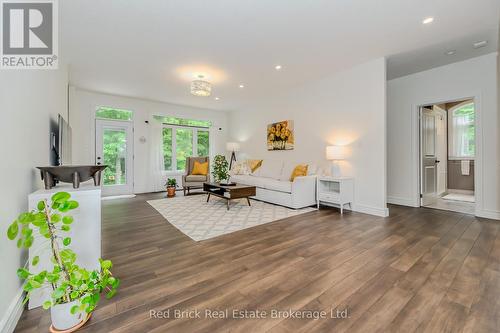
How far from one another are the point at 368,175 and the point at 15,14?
487 cm

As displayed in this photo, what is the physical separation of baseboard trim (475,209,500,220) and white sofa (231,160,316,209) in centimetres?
270

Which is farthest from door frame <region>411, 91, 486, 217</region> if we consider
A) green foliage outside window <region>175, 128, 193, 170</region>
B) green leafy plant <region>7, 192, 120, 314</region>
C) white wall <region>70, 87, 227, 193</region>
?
green foliage outside window <region>175, 128, 193, 170</region>

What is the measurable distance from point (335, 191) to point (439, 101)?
2.62 m

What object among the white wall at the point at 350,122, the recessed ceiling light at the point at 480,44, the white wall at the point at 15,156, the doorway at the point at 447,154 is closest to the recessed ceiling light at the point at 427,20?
the white wall at the point at 350,122

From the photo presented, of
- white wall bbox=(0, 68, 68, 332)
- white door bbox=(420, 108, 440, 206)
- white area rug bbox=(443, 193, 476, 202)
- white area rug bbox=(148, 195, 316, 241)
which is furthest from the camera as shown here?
white area rug bbox=(443, 193, 476, 202)

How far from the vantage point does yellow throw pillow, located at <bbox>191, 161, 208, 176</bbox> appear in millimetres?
6340

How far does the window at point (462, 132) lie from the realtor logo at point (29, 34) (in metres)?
8.32

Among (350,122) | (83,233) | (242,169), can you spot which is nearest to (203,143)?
(242,169)

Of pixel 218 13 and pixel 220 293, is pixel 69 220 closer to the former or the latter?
pixel 220 293

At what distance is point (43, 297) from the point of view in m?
1.51

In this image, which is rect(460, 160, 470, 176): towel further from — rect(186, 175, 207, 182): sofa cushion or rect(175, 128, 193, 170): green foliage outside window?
rect(175, 128, 193, 170): green foliage outside window

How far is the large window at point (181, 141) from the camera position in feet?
22.8

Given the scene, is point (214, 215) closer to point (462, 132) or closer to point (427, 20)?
point (427, 20)

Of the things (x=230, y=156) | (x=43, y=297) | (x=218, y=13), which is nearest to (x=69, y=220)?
(x=43, y=297)
